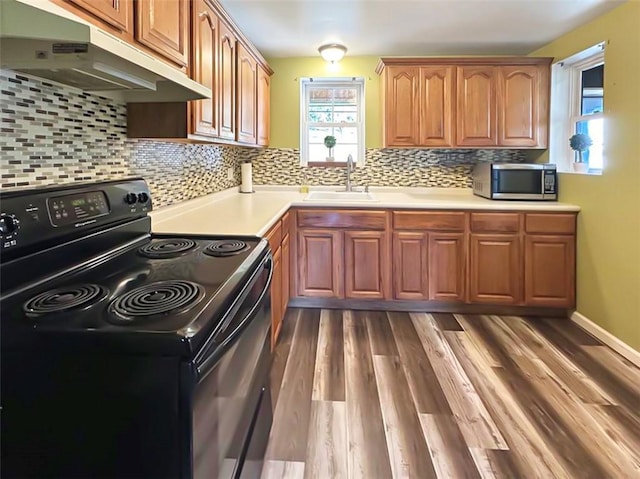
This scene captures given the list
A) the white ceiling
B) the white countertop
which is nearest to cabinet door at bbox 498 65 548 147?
the white ceiling

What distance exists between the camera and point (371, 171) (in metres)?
4.32

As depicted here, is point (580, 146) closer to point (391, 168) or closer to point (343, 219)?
point (391, 168)

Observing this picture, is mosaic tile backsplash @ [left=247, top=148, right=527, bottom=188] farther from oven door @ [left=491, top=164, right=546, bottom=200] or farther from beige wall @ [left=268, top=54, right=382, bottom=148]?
oven door @ [left=491, top=164, right=546, bottom=200]

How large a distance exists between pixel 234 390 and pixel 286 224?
221cm

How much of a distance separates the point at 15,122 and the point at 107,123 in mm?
566

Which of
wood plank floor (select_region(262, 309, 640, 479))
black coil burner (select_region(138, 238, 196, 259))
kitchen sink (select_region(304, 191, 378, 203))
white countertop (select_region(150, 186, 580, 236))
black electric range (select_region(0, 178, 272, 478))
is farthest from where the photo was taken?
kitchen sink (select_region(304, 191, 378, 203))

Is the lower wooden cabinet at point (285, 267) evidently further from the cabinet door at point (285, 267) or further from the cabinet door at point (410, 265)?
the cabinet door at point (410, 265)

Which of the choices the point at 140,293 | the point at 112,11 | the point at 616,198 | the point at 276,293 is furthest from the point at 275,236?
the point at 616,198

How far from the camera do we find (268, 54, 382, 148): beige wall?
14.0 feet

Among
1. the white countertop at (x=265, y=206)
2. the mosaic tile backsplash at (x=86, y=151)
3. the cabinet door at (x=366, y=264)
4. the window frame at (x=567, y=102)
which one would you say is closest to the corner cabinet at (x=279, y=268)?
the white countertop at (x=265, y=206)

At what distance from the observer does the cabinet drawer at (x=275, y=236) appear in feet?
8.37

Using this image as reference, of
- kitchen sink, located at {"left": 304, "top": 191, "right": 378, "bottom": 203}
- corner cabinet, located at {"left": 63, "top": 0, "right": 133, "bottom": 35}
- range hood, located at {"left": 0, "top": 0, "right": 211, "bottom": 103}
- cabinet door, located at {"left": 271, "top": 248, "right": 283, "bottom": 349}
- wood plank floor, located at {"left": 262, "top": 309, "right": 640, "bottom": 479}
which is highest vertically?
corner cabinet, located at {"left": 63, "top": 0, "right": 133, "bottom": 35}

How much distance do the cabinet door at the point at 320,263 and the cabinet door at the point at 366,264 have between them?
2.5 inches

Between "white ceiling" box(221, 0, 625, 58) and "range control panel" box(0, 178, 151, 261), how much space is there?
1.82m
